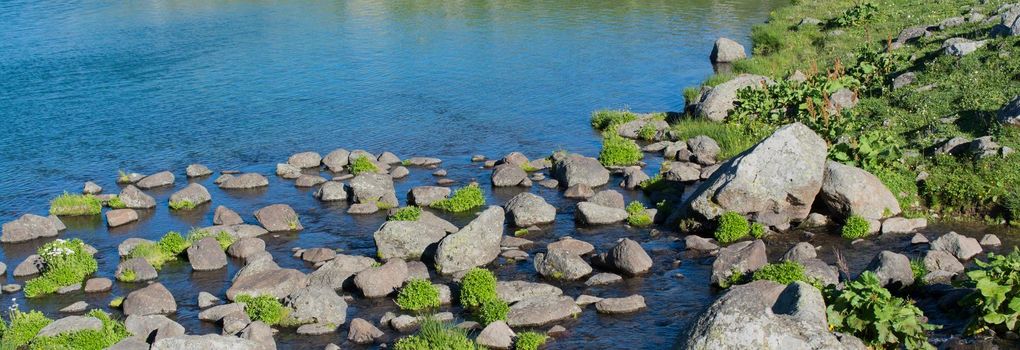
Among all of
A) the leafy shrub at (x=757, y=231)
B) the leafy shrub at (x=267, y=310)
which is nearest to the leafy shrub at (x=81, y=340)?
the leafy shrub at (x=267, y=310)

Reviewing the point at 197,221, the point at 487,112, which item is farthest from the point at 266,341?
the point at 487,112

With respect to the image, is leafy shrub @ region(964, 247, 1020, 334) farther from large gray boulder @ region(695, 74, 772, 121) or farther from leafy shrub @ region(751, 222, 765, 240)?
large gray boulder @ region(695, 74, 772, 121)

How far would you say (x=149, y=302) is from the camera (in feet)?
101

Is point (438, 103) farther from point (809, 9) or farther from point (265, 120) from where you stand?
point (809, 9)

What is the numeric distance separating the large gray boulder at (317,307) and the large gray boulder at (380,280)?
67.3 inches

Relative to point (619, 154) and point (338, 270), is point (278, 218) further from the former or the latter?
point (619, 154)

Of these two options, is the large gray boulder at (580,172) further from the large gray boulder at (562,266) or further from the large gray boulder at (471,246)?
the large gray boulder at (562,266)

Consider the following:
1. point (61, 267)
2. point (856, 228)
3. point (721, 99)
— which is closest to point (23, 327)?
point (61, 267)

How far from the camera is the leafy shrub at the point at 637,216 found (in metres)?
37.6

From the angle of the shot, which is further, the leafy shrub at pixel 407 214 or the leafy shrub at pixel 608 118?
the leafy shrub at pixel 608 118

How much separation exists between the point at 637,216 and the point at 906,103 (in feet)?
52.4

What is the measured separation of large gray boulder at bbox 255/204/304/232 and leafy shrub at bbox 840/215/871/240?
65.0 feet

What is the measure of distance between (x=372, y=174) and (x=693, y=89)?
2171 centimetres

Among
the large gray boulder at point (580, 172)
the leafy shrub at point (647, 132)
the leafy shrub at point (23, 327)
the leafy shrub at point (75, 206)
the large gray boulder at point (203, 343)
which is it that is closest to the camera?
the large gray boulder at point (203, 343)
